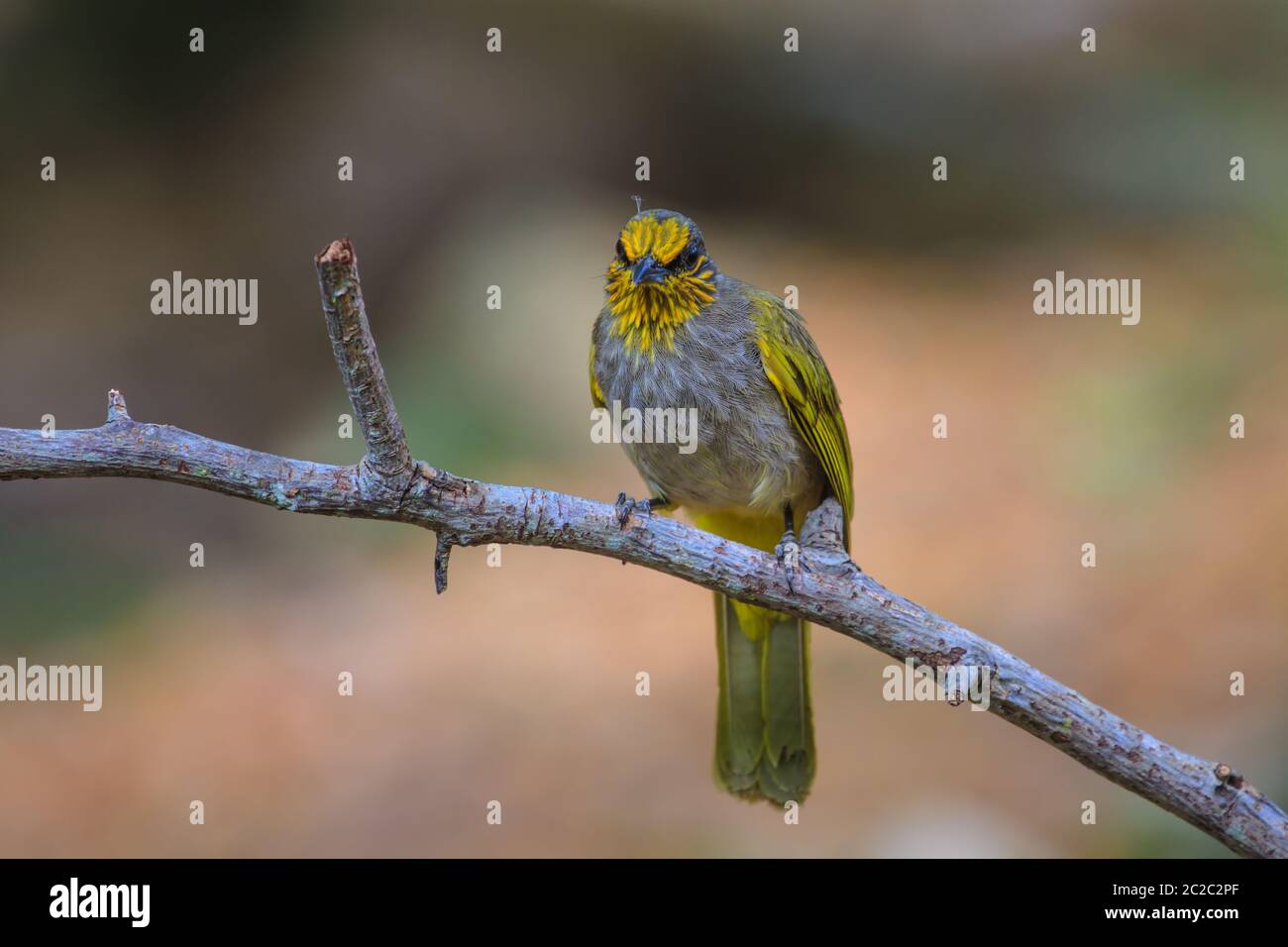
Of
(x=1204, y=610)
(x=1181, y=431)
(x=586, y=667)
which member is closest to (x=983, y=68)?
(x=1181, y=431)

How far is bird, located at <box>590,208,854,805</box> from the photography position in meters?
4.80

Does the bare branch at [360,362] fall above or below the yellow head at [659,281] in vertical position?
below

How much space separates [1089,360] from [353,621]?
22.3ft

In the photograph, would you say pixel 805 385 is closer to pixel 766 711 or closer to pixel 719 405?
pixel 719 405

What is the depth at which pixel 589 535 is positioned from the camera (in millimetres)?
3707

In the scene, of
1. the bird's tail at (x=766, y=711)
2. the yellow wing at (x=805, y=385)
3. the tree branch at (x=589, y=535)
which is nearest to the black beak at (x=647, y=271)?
the yellow wing at (x=805, y=385)

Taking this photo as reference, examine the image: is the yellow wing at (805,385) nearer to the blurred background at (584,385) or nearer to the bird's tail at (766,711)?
the bird's tail at (766,711)

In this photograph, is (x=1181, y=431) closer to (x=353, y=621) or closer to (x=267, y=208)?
(x=353, y=621)

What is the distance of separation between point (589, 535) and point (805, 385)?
64.7 inches

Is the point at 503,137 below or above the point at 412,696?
above

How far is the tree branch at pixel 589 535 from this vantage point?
319 cm

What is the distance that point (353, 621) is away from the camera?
28.0 feet

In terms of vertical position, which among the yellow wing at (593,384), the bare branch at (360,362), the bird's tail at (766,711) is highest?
the yellow wing at (593,384)

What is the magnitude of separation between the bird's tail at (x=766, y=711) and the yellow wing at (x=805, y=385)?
2.05 feet
